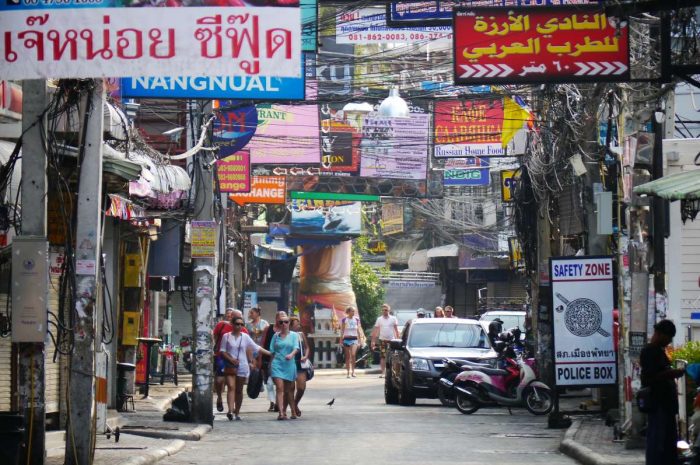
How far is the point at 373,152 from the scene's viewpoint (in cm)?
3762

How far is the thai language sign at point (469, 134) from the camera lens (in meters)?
33.4

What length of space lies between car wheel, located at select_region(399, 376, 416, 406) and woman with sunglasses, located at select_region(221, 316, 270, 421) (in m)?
3.72

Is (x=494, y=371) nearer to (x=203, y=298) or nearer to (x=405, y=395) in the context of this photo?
(x=405, y=395)

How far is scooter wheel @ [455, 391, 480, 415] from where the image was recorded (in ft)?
81.7

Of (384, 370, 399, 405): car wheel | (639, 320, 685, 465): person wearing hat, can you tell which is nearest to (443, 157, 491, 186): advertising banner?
(384, 370, 399, 405): car wheel

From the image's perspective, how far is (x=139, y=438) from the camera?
19141 millimetres

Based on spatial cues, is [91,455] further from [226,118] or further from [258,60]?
[226,118]

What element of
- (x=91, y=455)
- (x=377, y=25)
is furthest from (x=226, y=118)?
(x=91, y=455)

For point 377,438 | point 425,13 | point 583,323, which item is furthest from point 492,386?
point 425,13

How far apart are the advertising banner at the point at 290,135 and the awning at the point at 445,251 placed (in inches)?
1037

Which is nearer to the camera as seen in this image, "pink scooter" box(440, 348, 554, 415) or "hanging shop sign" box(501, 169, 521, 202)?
"pink scooter" box(440, 348, 554, 415)

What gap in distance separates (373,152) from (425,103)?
1.94m

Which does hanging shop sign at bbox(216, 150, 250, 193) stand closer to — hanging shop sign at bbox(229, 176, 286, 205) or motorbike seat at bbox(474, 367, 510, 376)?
hanging shop sign at bbox(229, 176, 286, 205)

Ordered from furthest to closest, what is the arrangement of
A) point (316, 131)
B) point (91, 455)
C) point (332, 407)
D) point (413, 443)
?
point (316, 131) < point (332, 407) < point (413, 443) < point (91, 455)
